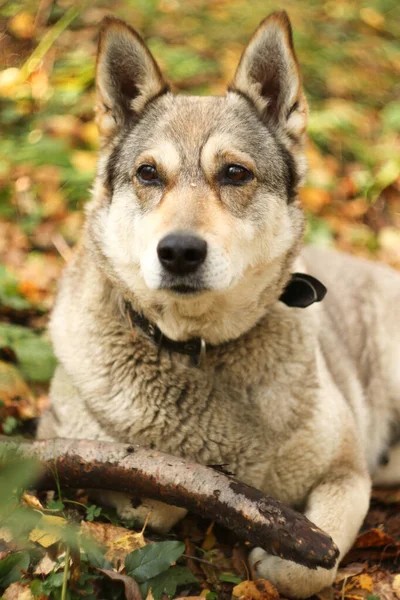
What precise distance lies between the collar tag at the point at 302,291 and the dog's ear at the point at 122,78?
3.97 feet

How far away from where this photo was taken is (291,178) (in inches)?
133

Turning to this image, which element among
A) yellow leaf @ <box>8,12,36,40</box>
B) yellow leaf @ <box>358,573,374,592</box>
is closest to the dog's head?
yellow leaf @ <box>358,573,374,592</box>

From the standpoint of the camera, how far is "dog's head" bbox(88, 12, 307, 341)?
9.53ft

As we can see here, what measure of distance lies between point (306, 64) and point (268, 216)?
6.13 meters

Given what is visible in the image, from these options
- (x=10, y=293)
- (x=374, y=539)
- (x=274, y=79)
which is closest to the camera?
(x=374, y=539)

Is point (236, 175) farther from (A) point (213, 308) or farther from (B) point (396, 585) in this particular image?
(B) point (396, 585)

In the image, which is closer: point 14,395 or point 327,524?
point 327,524

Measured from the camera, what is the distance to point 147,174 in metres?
3.17

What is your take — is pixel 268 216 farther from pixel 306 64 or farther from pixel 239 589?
pixel 306 64

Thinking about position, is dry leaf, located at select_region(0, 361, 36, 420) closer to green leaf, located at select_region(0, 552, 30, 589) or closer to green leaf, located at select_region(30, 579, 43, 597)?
green leaf, located at select_region(0, 552, 30, 589)

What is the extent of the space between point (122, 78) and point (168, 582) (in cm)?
245

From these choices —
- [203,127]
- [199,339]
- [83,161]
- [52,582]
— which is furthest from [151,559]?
[83,161]

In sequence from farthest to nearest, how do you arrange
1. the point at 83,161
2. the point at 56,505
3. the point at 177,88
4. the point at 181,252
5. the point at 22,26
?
the point at 22,26, the point at 177,88, the point at 83,161, the point at 56,505, the point at 181,252

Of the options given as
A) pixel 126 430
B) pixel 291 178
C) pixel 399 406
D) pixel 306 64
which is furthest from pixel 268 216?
pixel 306 64
